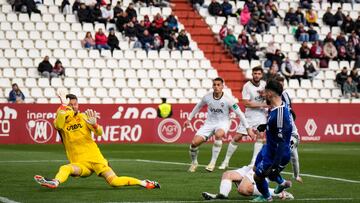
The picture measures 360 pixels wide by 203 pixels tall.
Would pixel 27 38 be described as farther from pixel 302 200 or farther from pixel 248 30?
pixel 302 200

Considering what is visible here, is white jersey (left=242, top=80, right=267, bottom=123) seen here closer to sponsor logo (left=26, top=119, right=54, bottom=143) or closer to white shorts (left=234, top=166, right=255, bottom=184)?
white shorts (left=234, top=166, right=255, bottom=184)

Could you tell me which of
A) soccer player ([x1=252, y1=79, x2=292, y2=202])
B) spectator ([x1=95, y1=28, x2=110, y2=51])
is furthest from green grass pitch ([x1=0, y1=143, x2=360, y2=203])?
spectator ([x1=95, y1=28, x2=110, y2=51])

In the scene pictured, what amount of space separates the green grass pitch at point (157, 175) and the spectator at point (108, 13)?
10426mm

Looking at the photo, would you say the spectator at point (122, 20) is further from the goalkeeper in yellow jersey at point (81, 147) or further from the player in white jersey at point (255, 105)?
the goalkeeper in yellow jersey at point (81, 147)

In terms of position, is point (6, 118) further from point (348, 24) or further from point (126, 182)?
point (126, 182)

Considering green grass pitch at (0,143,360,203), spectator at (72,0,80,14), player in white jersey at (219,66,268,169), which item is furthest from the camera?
spectator at (72,0,80,14)

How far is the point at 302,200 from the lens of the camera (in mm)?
13523

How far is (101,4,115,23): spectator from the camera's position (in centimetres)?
4112

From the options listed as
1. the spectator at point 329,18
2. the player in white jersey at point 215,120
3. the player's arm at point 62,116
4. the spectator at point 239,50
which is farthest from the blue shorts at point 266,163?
the spectator at point 329,18

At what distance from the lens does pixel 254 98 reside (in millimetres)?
21031

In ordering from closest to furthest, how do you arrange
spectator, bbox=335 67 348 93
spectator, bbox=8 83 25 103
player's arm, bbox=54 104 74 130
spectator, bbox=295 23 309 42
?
player's arm, bbox=54 104 74 130, spectator, bbox=8 83 25 103, spectator, bbox=335 67 348 93, spectator, bbox=295 23 309 42

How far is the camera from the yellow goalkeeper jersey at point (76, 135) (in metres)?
15.5

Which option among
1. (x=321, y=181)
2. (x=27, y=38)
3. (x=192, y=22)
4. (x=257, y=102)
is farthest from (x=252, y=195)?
(x=192, y=22)

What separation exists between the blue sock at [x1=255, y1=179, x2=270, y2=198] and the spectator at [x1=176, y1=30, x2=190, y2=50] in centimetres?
2833
